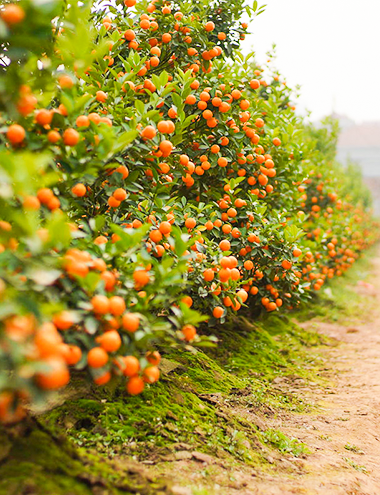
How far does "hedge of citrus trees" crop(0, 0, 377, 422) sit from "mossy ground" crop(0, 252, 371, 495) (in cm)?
A: 22

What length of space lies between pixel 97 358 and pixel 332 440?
229 cm

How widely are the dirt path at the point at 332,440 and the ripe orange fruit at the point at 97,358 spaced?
73 centimetres

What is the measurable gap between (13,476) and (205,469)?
98 cm

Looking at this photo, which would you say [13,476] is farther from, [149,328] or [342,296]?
[342,296]

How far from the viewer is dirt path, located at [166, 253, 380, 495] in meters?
2.08

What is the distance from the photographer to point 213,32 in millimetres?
3879

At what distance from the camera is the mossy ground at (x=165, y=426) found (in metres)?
1.62

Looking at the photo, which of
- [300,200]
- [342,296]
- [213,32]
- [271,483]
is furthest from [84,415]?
[342,296]

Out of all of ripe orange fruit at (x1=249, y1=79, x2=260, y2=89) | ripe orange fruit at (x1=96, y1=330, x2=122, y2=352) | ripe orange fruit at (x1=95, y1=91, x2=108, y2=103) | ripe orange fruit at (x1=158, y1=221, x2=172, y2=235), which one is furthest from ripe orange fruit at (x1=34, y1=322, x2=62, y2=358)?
ripe orange fruit at (x1=249, y1=79, x2=260, y2=89)

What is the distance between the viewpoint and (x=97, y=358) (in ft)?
5.01

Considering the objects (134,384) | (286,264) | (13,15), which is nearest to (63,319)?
(134,384)

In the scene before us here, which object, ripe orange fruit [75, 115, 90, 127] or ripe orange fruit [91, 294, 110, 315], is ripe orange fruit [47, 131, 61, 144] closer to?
ripe orange fruit [75, 115, 90, 127]

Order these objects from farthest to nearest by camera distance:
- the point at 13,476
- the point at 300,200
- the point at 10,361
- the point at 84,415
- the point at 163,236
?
the point at 300,200
the point at 163,236
the point at 84,415
the point at 13,476
the point at 10,361

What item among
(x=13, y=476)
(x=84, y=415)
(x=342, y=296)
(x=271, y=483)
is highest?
(x=13, y=476)
